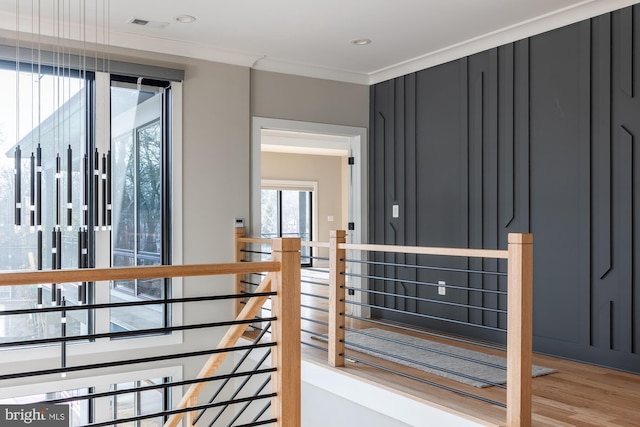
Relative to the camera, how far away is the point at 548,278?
4.29 metres

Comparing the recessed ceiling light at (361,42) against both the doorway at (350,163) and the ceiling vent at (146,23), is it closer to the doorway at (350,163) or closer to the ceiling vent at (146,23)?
the doorway at (350,163)

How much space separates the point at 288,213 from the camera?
11.6 metres

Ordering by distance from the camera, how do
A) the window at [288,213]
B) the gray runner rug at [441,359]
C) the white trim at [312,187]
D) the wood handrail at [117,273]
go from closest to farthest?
the wood handrail at [117,273]
the gray runner rug at [441,359]
the white trim at [312,187]
the window at [288,213]

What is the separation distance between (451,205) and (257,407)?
7.77 ft

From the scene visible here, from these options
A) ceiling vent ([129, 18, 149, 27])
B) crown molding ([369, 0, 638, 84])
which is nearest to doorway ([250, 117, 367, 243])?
crown molding ([369, 0, 638, 84])

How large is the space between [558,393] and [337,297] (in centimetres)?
140

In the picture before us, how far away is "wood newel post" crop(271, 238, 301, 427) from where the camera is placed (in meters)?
2.00

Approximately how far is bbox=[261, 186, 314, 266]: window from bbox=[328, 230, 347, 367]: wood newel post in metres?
7.57

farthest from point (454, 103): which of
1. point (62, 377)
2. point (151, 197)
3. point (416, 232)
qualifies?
point (62, 377)

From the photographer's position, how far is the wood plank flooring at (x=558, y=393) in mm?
2863

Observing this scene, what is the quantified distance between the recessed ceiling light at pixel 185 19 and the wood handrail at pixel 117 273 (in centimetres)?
281

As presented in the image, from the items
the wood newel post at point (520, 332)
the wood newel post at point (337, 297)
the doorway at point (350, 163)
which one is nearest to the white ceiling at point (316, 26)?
the doorway at point (350, 163)

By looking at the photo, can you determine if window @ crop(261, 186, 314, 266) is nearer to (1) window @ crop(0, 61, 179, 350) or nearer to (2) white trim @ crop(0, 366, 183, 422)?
(1) window @ crop(0, 61, 179, 350)

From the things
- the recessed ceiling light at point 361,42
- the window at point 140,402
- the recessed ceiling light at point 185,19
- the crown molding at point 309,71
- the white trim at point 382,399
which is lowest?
the window at point 140,402
